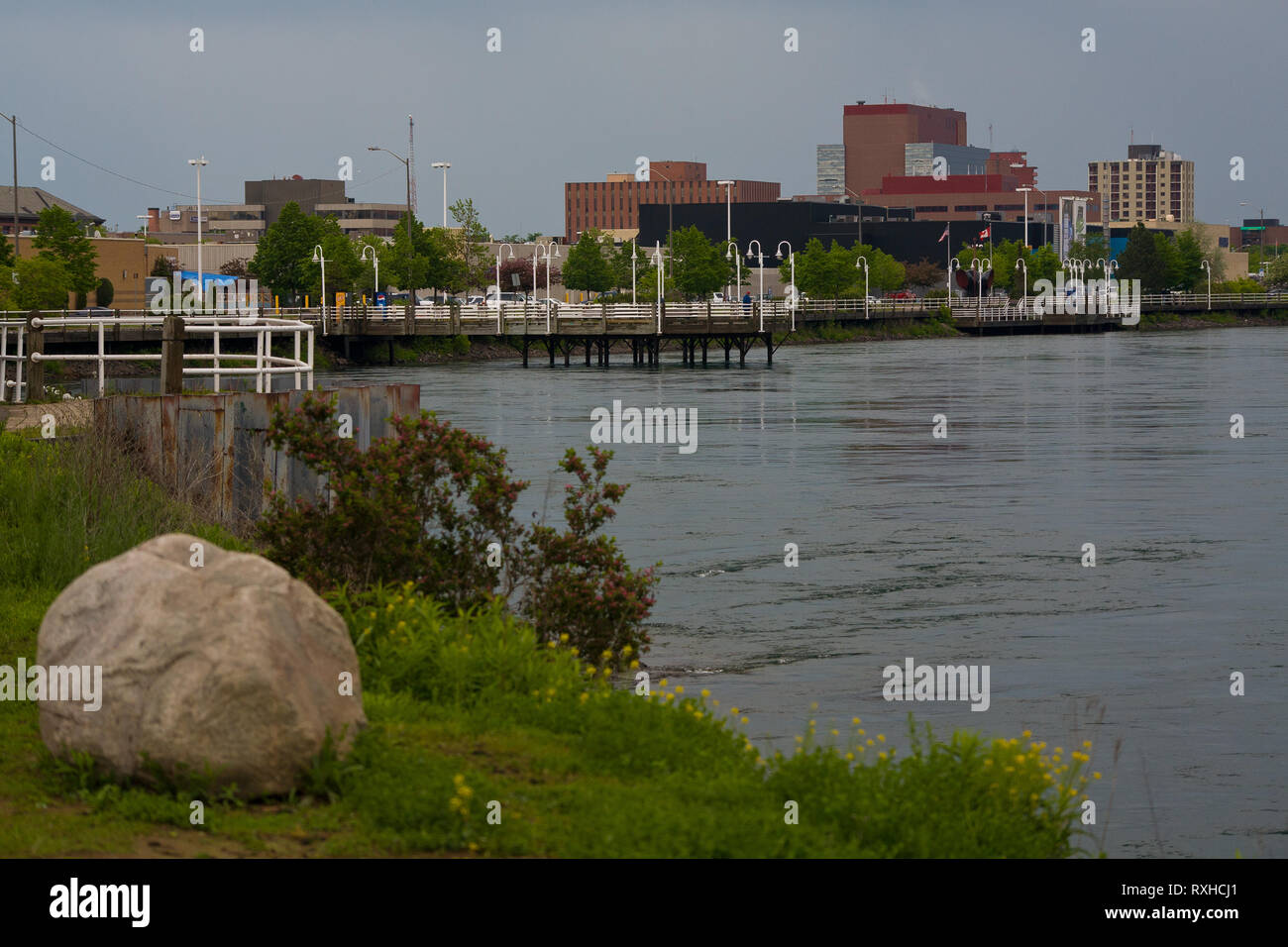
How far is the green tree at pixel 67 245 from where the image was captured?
272 ft

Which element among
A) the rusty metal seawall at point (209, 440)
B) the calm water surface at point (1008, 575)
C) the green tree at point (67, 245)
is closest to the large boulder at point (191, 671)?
the calm water surface at point (1008, 575)

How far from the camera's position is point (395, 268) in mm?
107938

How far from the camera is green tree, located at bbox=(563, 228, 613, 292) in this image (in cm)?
13438

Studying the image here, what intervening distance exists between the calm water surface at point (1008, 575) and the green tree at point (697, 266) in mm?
75714

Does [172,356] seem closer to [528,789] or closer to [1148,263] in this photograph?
[528,789]

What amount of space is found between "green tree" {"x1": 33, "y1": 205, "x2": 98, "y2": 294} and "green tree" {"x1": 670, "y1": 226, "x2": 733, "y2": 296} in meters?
51.2

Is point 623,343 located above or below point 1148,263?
below

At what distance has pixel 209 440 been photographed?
1572 centimetres

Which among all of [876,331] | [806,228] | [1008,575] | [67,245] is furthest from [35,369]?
[806,228]

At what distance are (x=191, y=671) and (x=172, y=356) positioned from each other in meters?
10.1

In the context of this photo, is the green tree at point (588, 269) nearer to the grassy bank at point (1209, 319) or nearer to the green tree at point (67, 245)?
the grassy bank at point (1209, 319)

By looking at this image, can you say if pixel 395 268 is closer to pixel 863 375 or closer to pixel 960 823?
pixel 863 375

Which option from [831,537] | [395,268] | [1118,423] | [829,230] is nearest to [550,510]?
[831,537]
